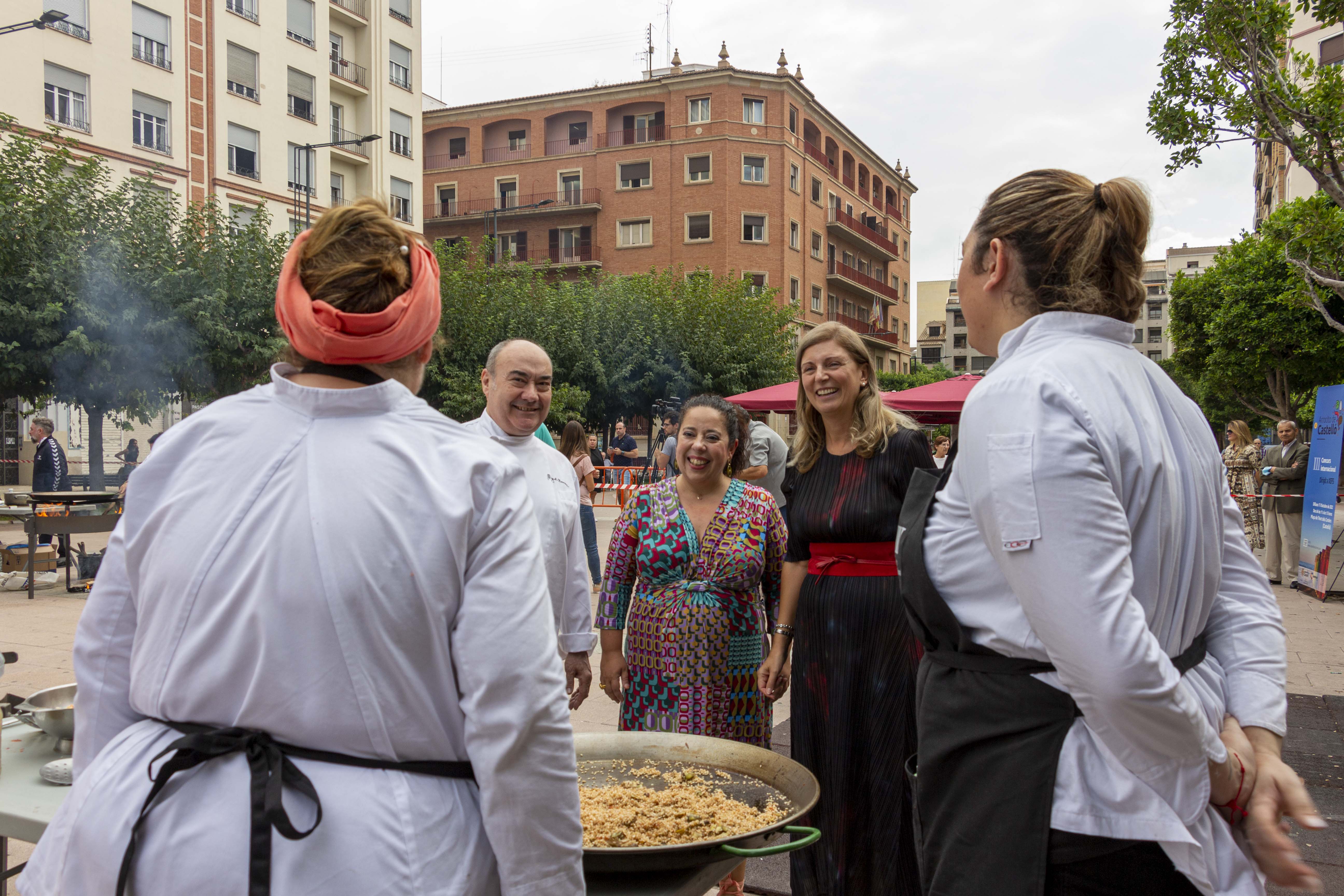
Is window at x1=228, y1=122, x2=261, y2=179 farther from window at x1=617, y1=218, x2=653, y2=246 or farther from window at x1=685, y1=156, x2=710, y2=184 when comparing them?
window at x1=685, y1=156, x2=710, y2=184

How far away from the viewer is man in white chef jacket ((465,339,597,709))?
3838 millimetres

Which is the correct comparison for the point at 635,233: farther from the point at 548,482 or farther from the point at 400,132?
the point at 548,482

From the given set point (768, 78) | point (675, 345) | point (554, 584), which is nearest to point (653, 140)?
point (768, 78)

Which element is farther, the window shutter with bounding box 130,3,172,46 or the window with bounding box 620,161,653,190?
the window with bounding box 620,161,653,190

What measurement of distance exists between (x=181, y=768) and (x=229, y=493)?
39 cm

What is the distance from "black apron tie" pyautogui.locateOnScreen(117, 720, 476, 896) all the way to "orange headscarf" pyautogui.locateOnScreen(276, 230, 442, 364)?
1.85 feet

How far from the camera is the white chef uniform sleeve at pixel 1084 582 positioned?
4.44 feet

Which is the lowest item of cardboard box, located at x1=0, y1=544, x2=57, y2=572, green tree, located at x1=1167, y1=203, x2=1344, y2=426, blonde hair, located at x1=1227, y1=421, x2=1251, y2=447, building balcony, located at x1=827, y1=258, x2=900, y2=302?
cardboard box, located at x1=0, y1=544, x2=57, y2=572

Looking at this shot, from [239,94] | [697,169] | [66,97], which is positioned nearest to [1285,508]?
[66,97]

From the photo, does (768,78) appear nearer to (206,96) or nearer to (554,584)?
(206,96)

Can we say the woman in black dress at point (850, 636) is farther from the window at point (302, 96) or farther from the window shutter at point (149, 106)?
the window at point (302, 96)

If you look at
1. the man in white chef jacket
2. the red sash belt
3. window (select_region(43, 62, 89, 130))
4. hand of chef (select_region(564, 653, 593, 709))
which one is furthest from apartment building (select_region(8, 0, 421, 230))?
the red sash belt

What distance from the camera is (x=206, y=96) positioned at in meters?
29.3

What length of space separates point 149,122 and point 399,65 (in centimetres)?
1077
